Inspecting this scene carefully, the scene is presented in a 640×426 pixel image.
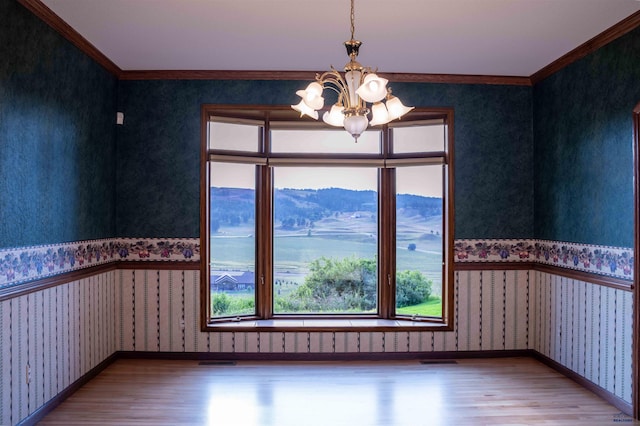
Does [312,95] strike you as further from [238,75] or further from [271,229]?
[271,229]

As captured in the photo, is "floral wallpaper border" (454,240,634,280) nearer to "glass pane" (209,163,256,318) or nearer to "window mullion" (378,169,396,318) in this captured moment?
"window mullion" (378,169,396,318)

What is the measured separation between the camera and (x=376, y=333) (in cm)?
491

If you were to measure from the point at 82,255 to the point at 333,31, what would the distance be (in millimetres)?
2709

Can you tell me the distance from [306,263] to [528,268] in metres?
2.22

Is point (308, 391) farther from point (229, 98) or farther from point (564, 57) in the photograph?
point (564, 57)

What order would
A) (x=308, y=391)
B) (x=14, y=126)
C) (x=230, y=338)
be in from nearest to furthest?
(x=14, y=126)
(x=308, y=391)
(x=230, y=338)

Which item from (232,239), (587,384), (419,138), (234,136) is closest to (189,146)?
(234,136)

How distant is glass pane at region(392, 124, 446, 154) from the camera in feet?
16.8

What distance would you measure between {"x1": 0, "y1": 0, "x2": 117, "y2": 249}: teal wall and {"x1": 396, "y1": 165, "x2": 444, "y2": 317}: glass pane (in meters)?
2.87

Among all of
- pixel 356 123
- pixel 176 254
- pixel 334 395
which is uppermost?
pixel 356 123

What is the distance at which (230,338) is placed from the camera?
488 cm

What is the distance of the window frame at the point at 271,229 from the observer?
491cm

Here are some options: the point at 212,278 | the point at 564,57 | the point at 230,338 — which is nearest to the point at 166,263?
the point at 212,278

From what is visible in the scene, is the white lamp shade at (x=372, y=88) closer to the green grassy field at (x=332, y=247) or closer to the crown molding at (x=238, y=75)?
the crown molding at (x=238, y=75)
